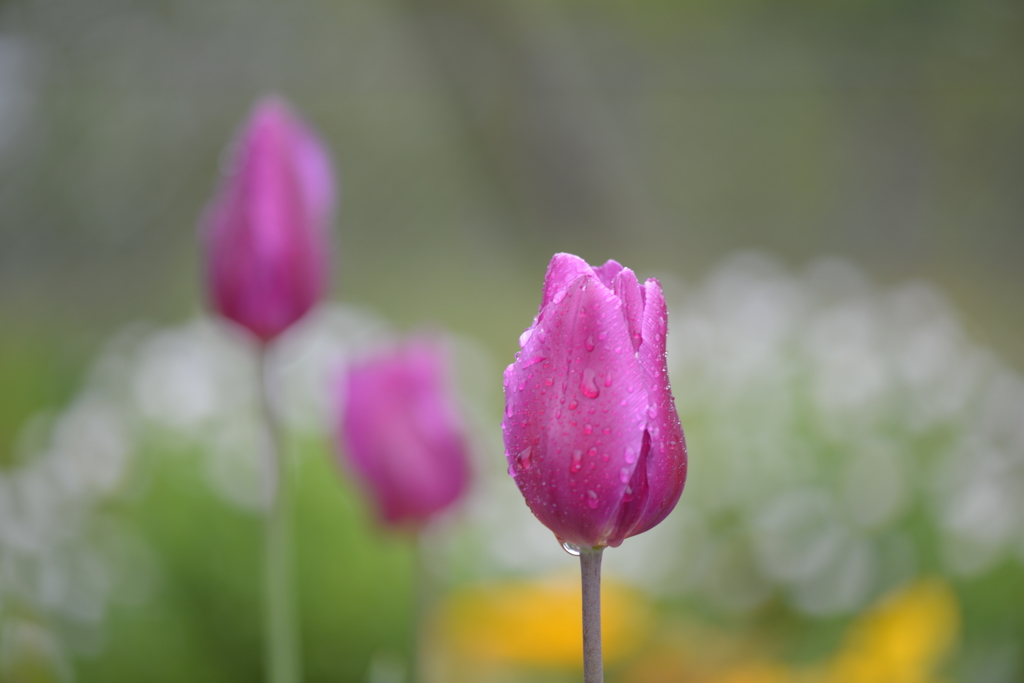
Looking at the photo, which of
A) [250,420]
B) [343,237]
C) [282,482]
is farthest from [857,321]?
[343,237]

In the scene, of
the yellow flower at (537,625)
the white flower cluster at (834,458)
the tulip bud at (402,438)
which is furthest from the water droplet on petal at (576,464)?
the white flower cluster at (834,458)

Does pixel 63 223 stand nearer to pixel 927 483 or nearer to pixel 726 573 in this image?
pixel 726 573

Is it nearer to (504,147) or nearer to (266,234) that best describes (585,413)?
(266,234)

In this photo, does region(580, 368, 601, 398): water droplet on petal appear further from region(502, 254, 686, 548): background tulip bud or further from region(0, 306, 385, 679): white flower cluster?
region(0, 306, 385, 679): white flower cluster

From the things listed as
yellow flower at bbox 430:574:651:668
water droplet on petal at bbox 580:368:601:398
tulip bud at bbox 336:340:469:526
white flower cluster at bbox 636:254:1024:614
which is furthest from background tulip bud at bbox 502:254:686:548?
white flower cluster at bbox 636:254:1024:614

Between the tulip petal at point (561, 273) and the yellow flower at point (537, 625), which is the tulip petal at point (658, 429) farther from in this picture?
the yellow flower at point (537, 625)
